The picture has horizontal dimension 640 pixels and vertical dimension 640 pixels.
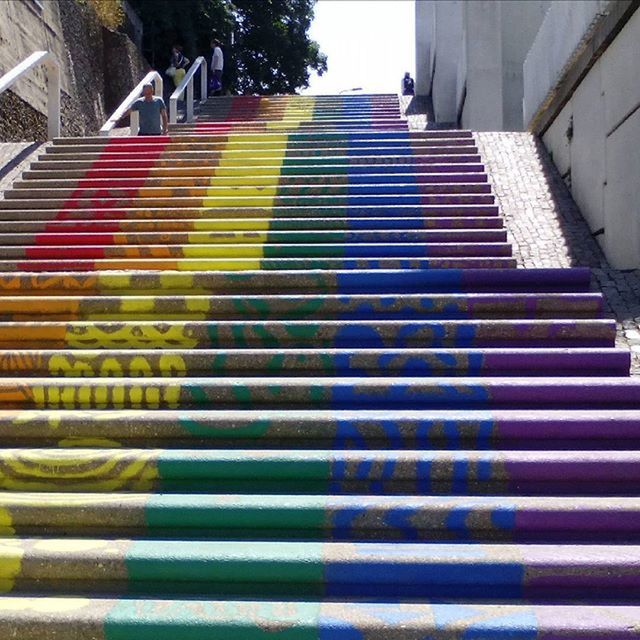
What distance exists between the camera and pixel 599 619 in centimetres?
270

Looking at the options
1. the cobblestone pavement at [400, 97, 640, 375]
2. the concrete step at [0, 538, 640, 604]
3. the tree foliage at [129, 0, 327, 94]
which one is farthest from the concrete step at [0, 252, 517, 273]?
the tree foliage at [129, 0, 327, 94]

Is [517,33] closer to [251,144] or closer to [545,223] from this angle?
[251,144]

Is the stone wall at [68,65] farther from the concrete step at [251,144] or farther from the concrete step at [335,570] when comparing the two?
the concrete step at [335,570]

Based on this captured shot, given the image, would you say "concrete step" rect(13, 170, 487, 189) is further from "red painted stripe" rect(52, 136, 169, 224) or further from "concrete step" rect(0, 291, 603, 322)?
"concrete step" rect(0, 291, 603, 322)

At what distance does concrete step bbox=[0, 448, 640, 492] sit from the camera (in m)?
3.35

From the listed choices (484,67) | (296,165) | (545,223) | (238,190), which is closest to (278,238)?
(238,190)

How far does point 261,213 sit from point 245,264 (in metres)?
0.99

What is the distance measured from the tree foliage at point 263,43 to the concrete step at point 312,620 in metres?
19.9

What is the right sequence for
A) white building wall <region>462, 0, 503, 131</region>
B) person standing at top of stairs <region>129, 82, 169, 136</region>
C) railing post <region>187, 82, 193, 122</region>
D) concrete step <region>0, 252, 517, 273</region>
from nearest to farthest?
concrete step <region>0, 252, 517, 273</region>
person standing at top of stairs <region>129, 82, 169, 136</region>
white building wall <region>462, 0, 503, 131</region>
railing post <region>187, 82, 193, 122</region>

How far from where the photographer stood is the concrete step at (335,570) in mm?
2887

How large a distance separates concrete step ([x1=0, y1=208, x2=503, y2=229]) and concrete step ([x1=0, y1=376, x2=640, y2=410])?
7.58 feet

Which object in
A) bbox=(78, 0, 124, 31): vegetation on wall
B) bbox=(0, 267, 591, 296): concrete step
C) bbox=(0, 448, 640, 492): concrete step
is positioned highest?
bbox=(78, 0, 124, 31): vegetation on wall

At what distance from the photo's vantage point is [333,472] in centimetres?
340

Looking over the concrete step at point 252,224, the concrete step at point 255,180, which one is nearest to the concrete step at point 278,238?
the concrete step at point 252,224
